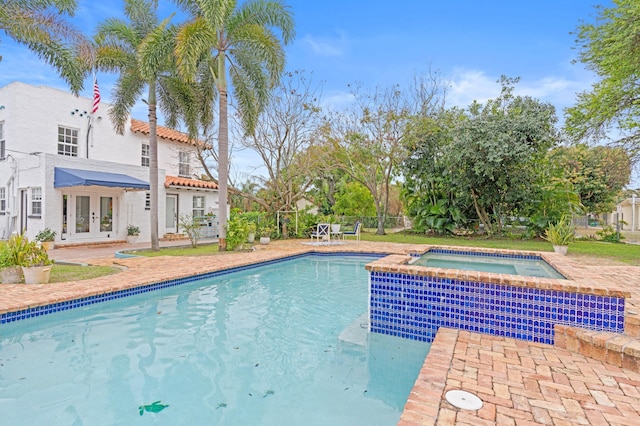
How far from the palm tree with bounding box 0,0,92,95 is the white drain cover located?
12591mm

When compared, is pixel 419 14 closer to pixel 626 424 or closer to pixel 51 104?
pixel 626 424

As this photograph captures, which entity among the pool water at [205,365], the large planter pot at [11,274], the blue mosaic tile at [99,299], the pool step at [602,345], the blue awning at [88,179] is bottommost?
the pool water at [205,365]

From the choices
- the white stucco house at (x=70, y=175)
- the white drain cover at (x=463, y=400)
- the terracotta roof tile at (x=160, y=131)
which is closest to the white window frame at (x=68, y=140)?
the white stucco house at (x=70, y=175)

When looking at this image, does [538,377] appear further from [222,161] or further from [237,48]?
[237,48]

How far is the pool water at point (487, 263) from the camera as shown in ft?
32.0

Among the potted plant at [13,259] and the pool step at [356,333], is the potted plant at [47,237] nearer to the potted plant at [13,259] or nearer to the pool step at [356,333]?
the potted plant at [13,259]

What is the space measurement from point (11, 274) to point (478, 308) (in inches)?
335

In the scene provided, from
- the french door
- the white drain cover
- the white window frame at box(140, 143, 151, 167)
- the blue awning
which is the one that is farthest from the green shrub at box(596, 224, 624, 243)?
the white window frame at box(140, 143, 151, 167)

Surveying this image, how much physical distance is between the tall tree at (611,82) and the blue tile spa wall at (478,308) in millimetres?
8504

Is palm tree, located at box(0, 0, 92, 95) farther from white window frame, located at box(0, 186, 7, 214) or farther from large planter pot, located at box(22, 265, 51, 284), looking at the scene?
white window frame, located at box(0, 186, 7, 214)

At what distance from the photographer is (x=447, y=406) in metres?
2.62

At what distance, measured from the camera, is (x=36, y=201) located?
13.6 meters

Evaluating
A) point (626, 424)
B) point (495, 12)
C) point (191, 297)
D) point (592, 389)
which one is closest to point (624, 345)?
point (592, 389)

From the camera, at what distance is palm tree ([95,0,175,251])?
37.0 feet
